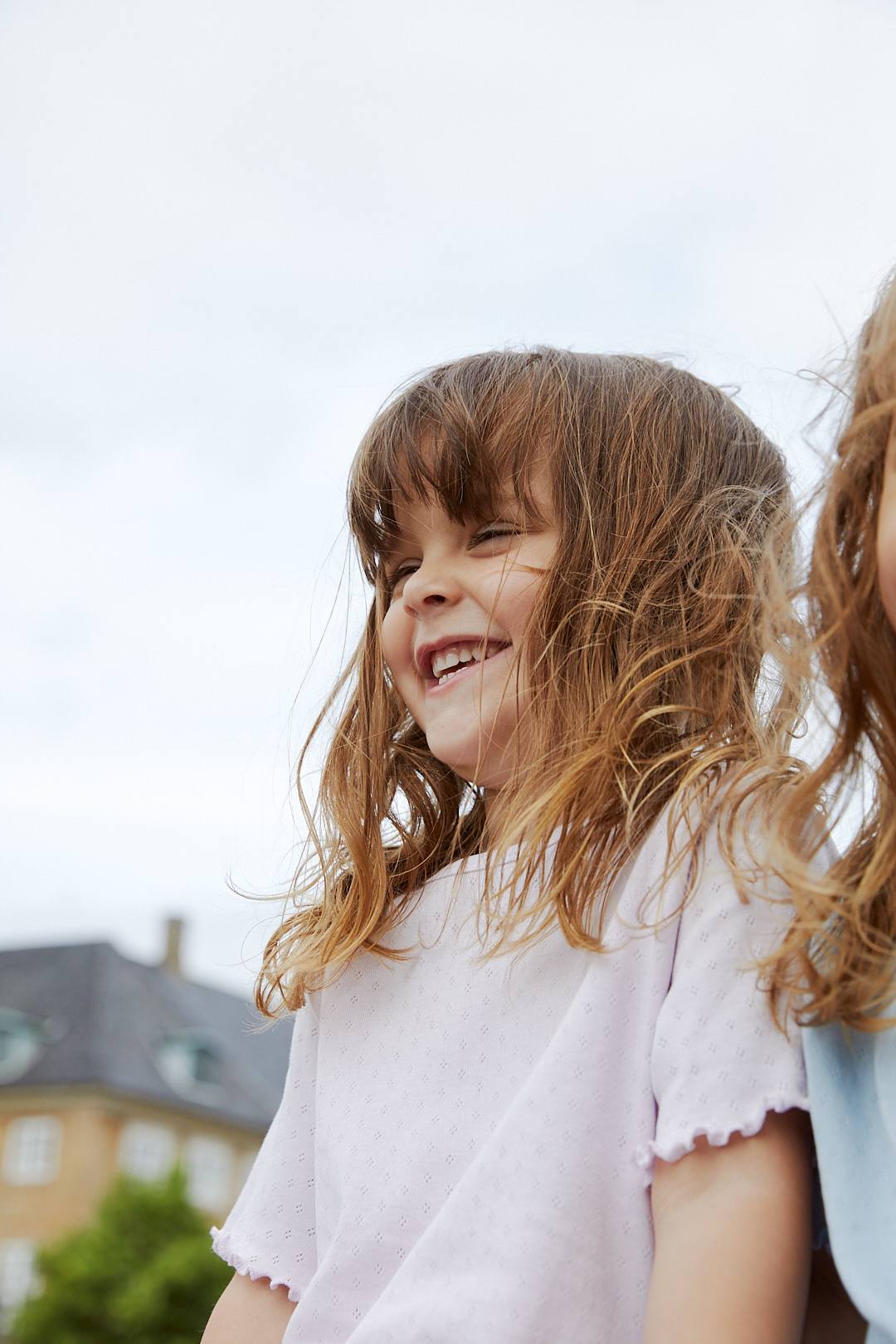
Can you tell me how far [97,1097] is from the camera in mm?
28266

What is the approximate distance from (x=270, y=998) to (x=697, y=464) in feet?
2.75

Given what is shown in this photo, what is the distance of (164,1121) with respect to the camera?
29406mm

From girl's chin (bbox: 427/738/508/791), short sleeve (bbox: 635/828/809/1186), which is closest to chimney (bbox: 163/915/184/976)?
girl's chin (bbox: 427/738/508/791)

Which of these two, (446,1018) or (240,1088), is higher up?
(446,1018)

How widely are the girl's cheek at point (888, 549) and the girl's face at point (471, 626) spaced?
546 mm

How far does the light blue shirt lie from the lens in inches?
49.8

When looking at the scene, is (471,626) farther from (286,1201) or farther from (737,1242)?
(737,1242)

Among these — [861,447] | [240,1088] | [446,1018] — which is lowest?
[240,1088]

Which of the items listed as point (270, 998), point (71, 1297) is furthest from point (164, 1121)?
point (270, 998)

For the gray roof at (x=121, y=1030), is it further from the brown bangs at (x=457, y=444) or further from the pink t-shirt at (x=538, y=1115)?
the pink t-shirt at (x=538, y=1115)

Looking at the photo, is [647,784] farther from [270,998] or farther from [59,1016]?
[59,1016]

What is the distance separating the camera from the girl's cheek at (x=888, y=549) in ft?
4.47

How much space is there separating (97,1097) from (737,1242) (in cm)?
2855

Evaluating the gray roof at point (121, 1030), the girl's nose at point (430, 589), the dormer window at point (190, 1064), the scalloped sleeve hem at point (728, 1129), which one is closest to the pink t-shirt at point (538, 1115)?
the scalloped sleeve hem at point (728, 1129)
